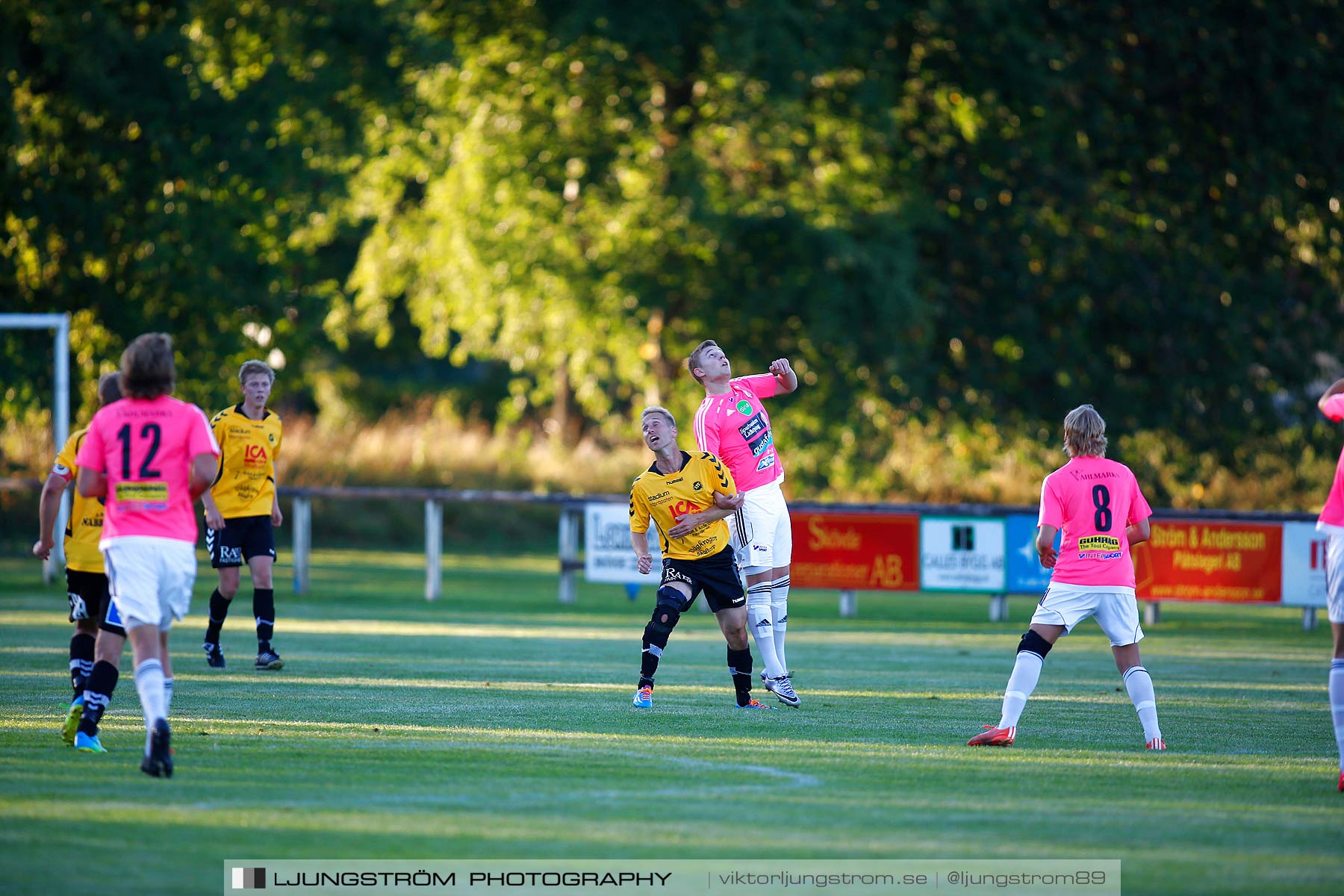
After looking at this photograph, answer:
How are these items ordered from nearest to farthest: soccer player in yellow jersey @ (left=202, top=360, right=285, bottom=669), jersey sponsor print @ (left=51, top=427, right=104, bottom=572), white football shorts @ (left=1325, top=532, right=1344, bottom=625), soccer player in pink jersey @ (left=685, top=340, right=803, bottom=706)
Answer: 1. white football shorts @ (left=1325, top=532, right=1344, bottom=625)
2. jersey sponsor print @ (left=51, top=427, right=104, bottom=572)
3. soccer player in pink jersey @ (left=685, top=340, right=803, bottom=706)
4. soccer player in yellow jersey @ (left=202, top=360, right=285, bottom=669)

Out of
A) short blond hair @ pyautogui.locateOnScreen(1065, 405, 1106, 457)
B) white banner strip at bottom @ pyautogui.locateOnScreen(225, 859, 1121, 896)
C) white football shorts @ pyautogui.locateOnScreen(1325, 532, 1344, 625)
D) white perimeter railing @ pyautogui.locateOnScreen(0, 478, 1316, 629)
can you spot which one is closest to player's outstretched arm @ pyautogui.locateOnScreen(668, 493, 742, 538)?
short blond hair @ pyautogui.locateOnScreen(1065, 405, 1106, 457)

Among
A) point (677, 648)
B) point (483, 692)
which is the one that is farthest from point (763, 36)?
point (483, 692)

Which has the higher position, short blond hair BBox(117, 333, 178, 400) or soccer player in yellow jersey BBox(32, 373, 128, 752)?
short blond hair BBox(117, 333, 178, 400)

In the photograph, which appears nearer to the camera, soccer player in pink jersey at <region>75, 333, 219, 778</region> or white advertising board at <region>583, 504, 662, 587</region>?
soccer player in pink jersey at <region>75, 333, 219, 778</region>

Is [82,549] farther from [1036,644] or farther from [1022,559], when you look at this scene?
[1022,559]

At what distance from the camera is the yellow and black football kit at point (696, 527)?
10.1 metres

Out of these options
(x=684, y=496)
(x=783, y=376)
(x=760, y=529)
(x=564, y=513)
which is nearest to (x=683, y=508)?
(x=684, y=496)

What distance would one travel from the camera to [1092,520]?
8.91 metres

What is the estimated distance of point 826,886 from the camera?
5.61m

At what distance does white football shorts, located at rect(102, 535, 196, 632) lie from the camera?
748 cm

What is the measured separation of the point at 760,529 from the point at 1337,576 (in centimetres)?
423

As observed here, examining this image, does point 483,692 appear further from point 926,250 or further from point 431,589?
point 926,250

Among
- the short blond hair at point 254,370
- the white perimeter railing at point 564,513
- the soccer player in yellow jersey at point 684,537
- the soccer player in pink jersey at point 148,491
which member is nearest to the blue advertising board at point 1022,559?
the white perimeter railing at point 564,513

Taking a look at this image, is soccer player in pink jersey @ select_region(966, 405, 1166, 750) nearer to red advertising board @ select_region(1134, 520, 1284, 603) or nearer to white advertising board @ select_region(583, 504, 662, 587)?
red advertising board @ select_region(1134, 520, 1284, 603)
